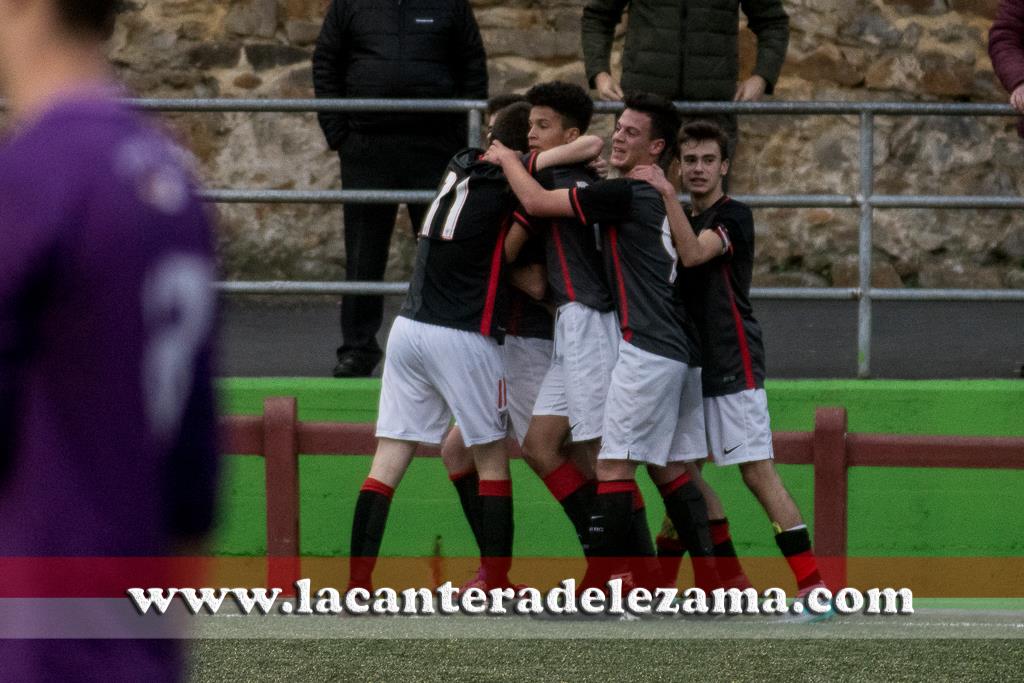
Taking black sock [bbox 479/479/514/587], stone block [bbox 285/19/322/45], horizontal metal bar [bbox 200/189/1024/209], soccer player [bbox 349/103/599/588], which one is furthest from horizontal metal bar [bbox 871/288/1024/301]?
stone block [bbox 285/19/322/45]

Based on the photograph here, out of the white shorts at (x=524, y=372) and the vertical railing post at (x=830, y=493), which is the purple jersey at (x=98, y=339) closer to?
the white shorts at (x=524, y=372)

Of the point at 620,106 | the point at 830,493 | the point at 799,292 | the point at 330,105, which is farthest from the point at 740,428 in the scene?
the point at 330,105

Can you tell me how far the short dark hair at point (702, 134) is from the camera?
5.79 meters

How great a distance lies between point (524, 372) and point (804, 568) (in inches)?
44.7

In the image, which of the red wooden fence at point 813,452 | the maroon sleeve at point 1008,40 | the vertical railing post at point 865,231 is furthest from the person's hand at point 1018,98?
the red wooden fence at point 813,452

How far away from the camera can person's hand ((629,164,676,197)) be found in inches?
222

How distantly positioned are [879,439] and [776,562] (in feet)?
2.14

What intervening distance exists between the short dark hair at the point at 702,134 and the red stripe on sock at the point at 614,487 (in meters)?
1.14

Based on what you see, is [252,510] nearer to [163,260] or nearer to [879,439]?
[879,439]

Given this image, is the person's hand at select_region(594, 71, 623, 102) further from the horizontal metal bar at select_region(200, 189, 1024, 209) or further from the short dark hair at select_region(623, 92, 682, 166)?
the short dark hair at select_region(623, 92, 682, 166)

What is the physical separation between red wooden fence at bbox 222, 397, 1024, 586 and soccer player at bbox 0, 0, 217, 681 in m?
4.71

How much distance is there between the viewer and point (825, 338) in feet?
26.6

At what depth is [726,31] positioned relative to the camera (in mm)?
6801

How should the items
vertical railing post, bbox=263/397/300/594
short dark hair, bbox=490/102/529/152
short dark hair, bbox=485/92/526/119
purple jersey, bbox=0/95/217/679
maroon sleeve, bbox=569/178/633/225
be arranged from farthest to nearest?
vertical railing post, bbox=263/397/300/594, short dark hair, bbox=485/92/526/119, short dark hair, bbox=490/102/529/152, maroon sleeve, bbox=569/178/633/225, purple jersey, bbox=0/95/217/679
